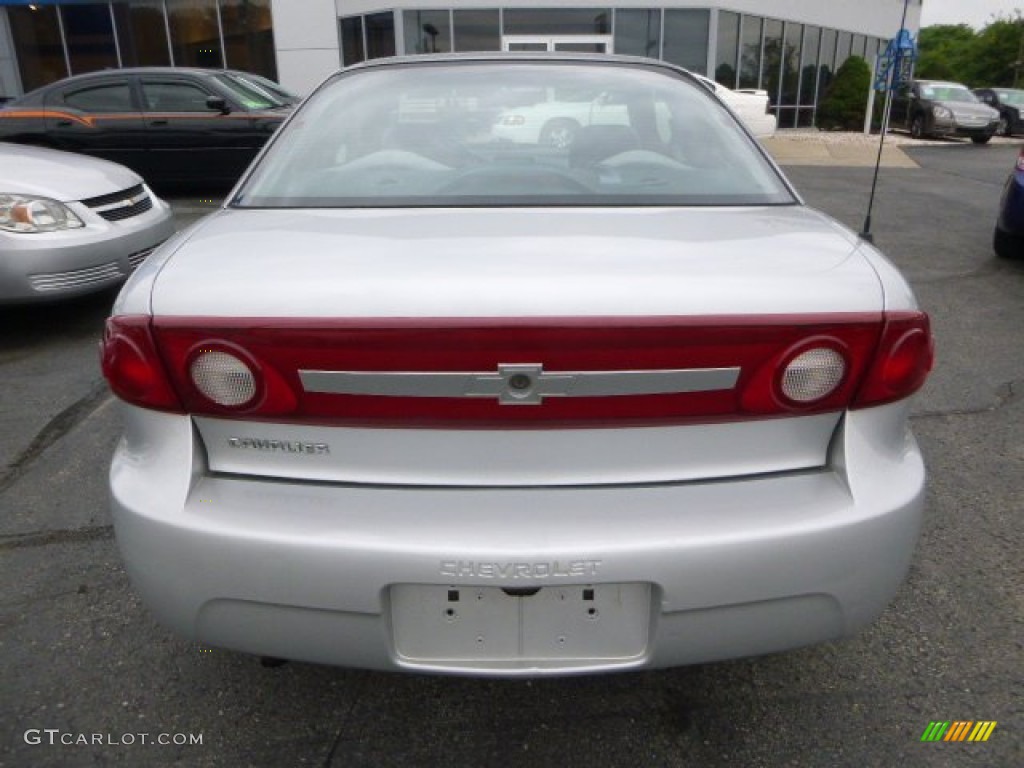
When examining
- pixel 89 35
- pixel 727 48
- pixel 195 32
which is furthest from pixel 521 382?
pixel 727 48

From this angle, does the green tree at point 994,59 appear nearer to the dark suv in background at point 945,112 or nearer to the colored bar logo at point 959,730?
the dark suv in background at point 945,112

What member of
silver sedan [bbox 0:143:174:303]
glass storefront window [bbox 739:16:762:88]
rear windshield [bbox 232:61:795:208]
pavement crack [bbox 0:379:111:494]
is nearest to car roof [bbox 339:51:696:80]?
rear windshield [bbox 232:61:795:208]

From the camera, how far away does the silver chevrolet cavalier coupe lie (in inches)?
59.9

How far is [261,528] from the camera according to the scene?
156 centimetres

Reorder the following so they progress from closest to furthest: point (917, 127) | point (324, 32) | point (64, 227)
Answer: point (64, 227)
point (324, 32)
point (917, 127)

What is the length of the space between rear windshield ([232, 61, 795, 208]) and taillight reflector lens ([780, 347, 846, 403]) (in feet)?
2.40

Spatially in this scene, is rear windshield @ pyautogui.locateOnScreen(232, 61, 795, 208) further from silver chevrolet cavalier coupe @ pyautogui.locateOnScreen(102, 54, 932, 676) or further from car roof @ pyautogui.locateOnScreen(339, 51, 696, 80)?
silver chevrolet cavalier coupe @ pyautogui.locateOnScreen(102, 54, 932, 676)

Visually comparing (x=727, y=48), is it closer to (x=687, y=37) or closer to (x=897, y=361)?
(x=687, y=37)

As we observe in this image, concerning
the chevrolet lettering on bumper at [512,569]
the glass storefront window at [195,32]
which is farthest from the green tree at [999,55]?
the chevrolet lettering on bumper at [512,569]

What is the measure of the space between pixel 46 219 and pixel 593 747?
14.2 ft

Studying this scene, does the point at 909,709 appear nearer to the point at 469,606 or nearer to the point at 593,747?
the point at 593,747

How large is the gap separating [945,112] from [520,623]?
24.3 meters

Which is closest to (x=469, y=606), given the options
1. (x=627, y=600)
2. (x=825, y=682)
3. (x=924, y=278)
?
(x=627, y=600)

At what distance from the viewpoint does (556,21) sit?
2070 centimetres
